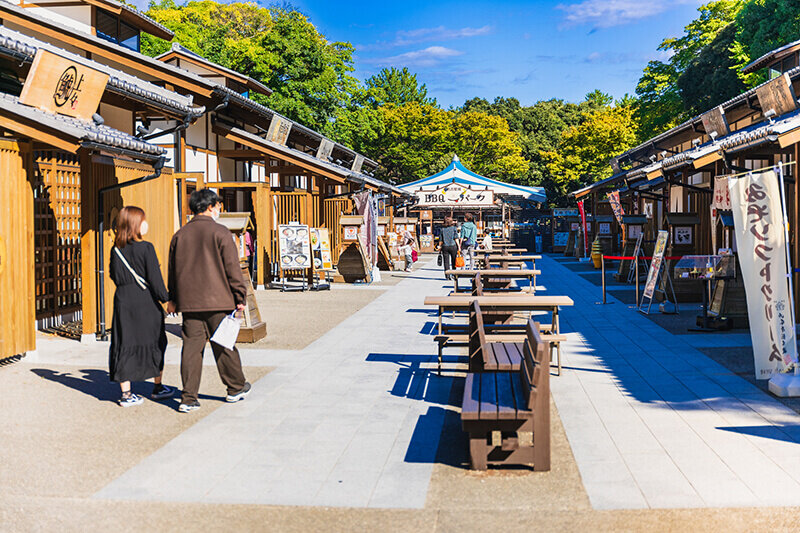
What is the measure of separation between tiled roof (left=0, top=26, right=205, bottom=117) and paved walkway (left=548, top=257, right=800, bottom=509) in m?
→ 6.68

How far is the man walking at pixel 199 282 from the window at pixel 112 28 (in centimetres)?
1313

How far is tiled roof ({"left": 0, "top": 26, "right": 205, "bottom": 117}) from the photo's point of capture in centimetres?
894

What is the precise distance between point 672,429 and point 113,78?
8458mm

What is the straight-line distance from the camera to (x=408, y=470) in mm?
5004

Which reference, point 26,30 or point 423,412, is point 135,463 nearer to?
point 423,412

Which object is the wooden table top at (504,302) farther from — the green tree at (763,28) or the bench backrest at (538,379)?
the green tree at (763,28)

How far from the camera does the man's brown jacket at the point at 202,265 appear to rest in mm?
6562

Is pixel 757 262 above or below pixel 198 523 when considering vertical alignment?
above

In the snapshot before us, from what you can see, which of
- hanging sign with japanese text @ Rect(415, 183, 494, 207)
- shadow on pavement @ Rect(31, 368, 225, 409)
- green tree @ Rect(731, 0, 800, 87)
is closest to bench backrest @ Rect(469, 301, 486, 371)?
shadow on pavement @ Rect(31, 368, 225, 409)

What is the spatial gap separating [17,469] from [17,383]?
9.50 ft

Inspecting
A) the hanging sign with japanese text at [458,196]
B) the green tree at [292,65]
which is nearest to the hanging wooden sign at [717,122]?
the hanging sign with japanese text at [458,196]

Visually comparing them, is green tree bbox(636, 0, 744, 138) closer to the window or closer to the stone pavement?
the window

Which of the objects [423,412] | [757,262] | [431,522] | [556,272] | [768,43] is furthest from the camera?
[768,43]

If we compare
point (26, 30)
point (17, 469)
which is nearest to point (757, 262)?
point (17, 469)
